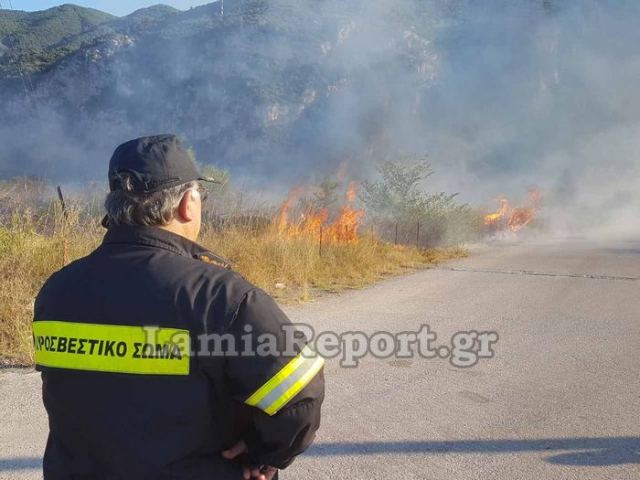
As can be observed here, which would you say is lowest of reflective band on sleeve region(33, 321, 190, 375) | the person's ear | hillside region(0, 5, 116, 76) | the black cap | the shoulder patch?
reflective band on sleeve region(33, 321, 190, 375)

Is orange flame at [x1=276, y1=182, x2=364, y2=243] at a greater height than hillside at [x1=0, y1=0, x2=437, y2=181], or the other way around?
hillside at [x1=0, y1=0, x2=437, y2=181]

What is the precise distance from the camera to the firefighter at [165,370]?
4.01ft

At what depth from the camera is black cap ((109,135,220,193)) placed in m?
1.38

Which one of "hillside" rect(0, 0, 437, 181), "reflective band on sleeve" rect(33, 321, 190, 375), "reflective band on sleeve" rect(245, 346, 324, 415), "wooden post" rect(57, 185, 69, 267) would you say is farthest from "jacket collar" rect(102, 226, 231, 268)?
"hillside" rect(0, 0, 437, 181)

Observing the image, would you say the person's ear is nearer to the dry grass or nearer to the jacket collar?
the jacket collar

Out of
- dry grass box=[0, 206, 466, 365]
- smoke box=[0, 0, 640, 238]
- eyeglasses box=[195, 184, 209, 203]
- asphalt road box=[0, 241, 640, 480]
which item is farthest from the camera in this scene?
smoke box=[0, 0, 640, 238]

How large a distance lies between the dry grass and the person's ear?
3.49 meters

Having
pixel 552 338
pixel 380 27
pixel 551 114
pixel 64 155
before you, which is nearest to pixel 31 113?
pixel 64 155

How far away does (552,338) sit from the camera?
5262mm

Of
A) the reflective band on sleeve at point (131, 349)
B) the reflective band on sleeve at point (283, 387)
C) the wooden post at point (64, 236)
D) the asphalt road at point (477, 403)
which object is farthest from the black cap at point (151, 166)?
the wooden post at point (64, 236)

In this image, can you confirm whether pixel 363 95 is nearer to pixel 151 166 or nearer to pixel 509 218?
pixel 509 218

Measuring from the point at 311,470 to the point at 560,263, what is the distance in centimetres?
1059

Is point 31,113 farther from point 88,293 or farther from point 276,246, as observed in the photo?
point 88,293

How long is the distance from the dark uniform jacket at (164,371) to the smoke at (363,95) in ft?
116
